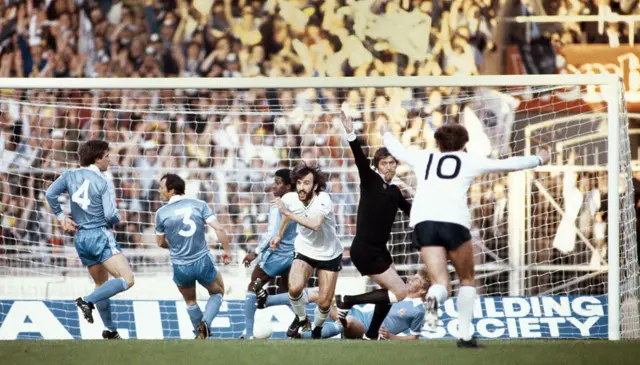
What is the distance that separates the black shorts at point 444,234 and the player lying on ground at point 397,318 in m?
2.49

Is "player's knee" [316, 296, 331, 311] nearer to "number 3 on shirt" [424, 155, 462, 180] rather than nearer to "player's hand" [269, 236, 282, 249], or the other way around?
"player's hand" [269, 236, 282, 249]

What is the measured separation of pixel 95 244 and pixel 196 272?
917 millimetres

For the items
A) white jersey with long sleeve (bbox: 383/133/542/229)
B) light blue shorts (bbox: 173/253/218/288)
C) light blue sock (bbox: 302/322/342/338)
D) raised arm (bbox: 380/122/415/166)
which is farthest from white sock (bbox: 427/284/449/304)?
light blue shorts (bbox: 173/253/218/288)

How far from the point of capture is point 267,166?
12.9 metres

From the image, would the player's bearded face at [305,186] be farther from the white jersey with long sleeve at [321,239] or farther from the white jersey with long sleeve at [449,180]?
the white jersey with long sleeve at [449,180]

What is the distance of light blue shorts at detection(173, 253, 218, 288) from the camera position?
9.77m

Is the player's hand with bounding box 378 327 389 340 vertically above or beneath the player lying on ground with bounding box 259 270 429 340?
beneath

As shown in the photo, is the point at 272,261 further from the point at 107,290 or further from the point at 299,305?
the point at 107,290

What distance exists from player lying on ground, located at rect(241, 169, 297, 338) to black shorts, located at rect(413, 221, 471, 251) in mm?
3075

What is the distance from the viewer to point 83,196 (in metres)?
9.49

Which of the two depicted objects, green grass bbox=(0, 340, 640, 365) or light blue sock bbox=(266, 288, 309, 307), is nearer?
green grass bbox=(0, 340, 640, 365)

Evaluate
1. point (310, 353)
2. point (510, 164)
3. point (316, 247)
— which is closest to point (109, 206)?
point (316, 247)

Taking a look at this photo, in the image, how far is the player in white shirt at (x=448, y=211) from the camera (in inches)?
288

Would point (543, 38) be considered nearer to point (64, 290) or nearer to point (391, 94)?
point (391, 94)
